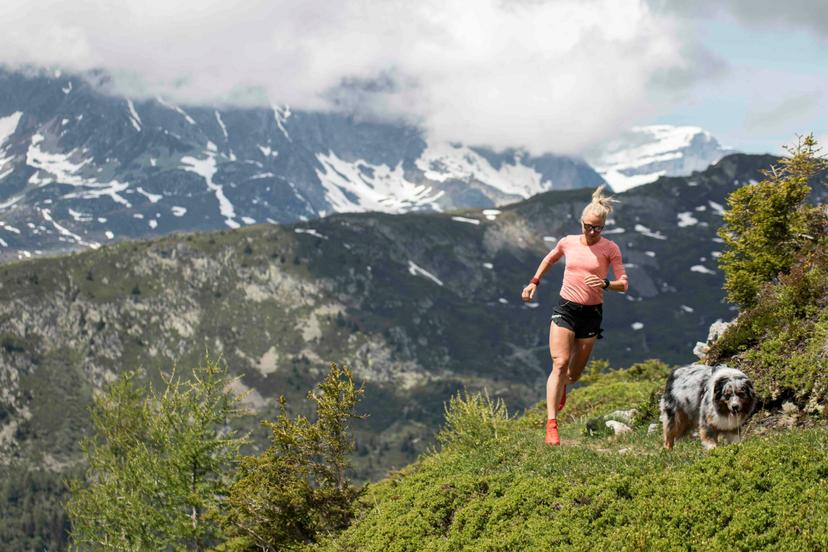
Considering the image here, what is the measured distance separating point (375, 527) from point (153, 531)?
28312mm

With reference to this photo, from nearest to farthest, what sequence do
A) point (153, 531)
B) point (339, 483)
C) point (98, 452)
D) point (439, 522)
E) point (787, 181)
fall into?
point (439, 522) → point (339, 483) → point (787, 181) → point (153, 531) → point (98, 452)

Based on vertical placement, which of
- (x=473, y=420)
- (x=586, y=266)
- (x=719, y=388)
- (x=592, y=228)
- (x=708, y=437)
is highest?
(x=592, y=228)

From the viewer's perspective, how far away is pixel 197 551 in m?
37.9

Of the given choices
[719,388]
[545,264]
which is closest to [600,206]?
[545,264]

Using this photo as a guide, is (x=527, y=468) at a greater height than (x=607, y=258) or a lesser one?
lesser

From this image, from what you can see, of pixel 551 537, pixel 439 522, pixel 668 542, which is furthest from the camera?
pixel 439 522

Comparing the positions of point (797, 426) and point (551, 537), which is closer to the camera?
point (551, 537)

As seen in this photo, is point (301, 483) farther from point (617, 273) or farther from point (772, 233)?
point (772, 233)

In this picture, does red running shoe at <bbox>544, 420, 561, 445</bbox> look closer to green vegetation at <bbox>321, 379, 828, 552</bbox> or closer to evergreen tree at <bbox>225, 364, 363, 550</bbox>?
green vegetation at <bbox>321, 379, 828, 552</bbox>

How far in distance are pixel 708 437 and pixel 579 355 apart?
3.09m

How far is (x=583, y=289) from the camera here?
50.6 ft

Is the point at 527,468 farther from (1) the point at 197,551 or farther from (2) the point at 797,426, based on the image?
(1) the point at 197,551

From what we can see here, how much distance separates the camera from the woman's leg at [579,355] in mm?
15790

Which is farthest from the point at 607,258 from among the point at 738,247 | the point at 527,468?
the point at 738,247
